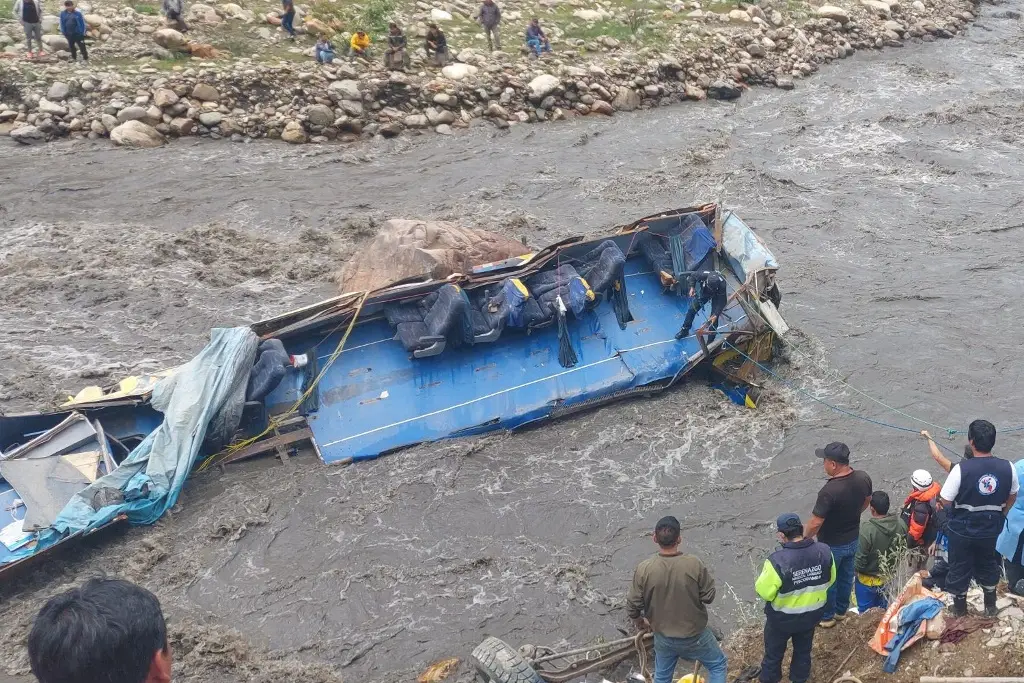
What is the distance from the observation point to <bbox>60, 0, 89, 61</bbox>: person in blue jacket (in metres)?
17.2

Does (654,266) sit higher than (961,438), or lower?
higher

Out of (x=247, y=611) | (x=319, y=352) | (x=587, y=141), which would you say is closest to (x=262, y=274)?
(x=319, y=352)

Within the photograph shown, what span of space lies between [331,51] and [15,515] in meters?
13.0

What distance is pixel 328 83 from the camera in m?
18.0

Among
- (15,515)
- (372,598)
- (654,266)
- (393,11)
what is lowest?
(372,598)

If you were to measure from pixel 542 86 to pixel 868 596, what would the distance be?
48.3 feet

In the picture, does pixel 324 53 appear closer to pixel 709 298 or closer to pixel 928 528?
pixel 709 298

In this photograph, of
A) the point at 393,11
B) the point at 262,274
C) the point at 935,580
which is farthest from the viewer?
the point at 393,11

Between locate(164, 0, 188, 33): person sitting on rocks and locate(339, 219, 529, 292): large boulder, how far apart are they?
9367mm

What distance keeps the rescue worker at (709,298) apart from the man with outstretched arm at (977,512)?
472 centimetres

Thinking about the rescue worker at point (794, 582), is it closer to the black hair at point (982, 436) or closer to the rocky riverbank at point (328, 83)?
the black hair at point (982, 436)

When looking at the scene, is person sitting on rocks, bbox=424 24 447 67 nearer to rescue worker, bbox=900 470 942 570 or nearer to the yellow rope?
the yellow rope

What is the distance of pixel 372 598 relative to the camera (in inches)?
308

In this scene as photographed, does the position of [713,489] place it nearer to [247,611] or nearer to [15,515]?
[247,611]
